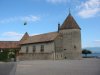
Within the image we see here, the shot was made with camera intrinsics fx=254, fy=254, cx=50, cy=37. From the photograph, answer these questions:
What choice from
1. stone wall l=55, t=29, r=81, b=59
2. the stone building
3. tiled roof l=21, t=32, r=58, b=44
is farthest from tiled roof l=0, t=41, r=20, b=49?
stone wall l=55, t=29, r=81, b=59

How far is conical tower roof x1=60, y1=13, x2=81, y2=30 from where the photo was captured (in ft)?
209

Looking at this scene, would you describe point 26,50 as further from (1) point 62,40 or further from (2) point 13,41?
(1) point 62,40

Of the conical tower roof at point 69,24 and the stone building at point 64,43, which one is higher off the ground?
the conical tower roof at point 69,24

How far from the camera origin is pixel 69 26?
63969 mm

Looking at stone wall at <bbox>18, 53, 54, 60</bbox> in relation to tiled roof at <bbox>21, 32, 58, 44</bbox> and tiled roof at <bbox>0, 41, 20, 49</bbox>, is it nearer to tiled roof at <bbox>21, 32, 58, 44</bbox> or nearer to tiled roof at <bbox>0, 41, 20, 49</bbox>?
tiled roof at <bbox>21, 32, 58, 44</bbox>

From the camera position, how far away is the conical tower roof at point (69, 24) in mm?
63750

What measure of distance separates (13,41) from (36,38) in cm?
917

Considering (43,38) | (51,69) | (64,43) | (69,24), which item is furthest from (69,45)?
(51,69)

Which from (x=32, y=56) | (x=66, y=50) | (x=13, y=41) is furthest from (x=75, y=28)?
(x=13, y=41)

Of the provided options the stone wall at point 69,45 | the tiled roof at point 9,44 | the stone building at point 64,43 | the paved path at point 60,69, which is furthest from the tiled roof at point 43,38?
the paved path at point 60,69

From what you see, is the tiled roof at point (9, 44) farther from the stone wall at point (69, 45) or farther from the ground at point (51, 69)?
the ground at point (51, 69)

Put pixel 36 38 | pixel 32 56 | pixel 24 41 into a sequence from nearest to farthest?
pixel 32 56, pixel 36 38, pixel 24 41

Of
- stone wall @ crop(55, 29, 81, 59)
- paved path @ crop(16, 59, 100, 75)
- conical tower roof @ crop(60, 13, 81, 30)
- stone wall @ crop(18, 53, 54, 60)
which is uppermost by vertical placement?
conical tower roof @ crop(60, 13, 81, 30)

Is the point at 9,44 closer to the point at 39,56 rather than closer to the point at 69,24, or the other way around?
the point at 39,56
